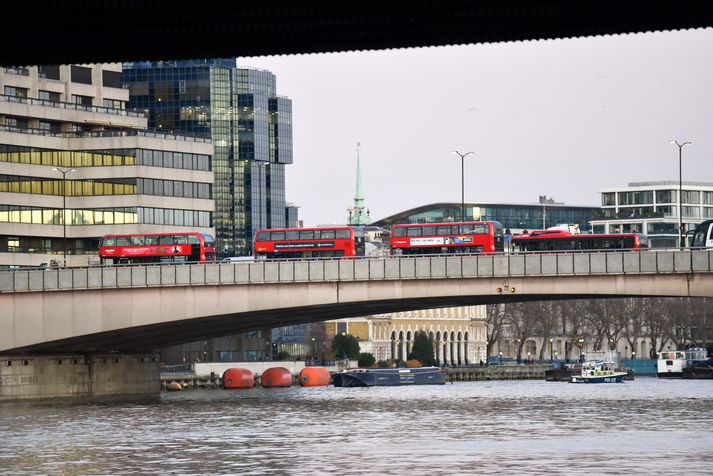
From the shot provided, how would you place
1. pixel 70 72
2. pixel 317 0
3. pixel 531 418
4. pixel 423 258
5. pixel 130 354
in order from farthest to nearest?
pixel 70 72 < pixel 130 354 < pixel 423 258 < pixel 531 418 < pixel 317 0

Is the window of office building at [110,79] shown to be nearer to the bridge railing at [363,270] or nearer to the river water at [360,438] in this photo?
the bridge railing at [363,270]

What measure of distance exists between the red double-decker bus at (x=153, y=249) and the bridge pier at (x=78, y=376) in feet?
25.8

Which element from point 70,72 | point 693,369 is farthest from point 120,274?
point 693,369

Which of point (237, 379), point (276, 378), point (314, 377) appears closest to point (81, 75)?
point (314, 377)

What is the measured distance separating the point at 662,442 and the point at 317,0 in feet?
100

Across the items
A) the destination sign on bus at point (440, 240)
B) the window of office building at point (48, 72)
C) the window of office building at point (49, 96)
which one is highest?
the window of office building at point (48, 72)

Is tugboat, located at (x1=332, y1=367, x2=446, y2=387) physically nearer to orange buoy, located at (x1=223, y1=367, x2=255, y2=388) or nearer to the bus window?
orange buoy, located at (x1=223, y1=367, x2=255, y2=388)

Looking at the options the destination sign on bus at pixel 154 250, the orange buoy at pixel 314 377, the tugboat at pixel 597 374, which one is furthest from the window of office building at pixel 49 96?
the tugboat at pixel 597 374

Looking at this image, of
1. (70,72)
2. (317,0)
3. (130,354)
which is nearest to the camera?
(317,0)

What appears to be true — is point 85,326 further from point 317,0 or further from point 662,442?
point 317,0

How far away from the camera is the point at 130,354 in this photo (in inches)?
4589

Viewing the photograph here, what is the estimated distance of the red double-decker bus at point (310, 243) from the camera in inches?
4734

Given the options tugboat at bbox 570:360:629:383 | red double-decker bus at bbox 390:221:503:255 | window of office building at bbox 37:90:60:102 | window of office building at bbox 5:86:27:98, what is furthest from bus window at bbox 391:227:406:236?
window of office building at bbox 37:90:60:102

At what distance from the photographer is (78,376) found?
4257 inches
